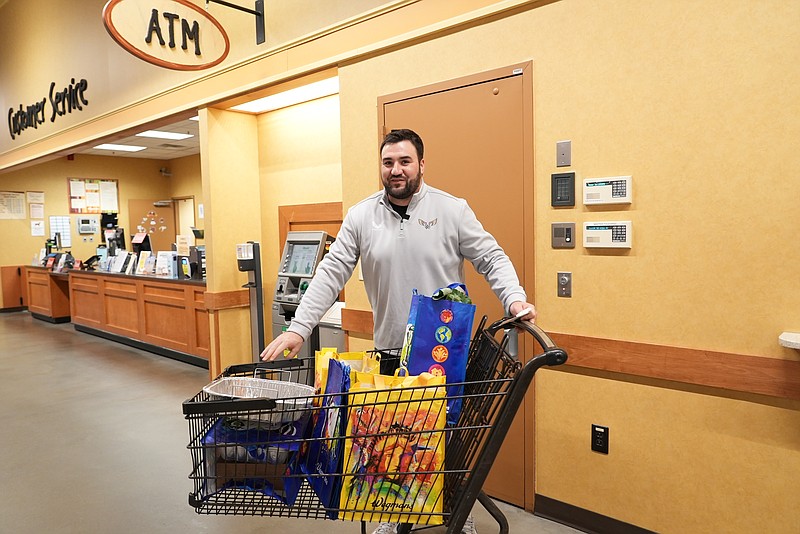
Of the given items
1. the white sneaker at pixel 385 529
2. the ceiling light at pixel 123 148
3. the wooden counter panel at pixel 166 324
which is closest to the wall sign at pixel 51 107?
the ceiling light at pixel 123 148

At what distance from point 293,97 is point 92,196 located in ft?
28.1

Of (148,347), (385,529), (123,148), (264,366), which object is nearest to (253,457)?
(264,366)

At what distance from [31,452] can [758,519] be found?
14.5 feet

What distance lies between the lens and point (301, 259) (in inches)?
195

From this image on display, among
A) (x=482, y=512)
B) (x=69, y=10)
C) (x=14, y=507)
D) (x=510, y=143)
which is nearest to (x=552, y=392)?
(x=482, y=512)

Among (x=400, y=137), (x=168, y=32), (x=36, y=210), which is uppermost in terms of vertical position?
(x=168, y=32)

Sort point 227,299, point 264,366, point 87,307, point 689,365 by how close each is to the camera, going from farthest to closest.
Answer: point 87,307
point 227,299
point 689,365
point 264,366

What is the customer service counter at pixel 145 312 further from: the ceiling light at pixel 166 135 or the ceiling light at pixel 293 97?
the ceiling light at pixel 166 135

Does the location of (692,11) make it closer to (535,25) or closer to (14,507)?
(535,25)

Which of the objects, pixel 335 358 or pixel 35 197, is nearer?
pixel 335 358

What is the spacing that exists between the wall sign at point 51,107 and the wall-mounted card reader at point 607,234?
7.09 m

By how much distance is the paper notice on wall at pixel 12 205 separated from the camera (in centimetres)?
1076

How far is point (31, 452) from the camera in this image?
13.1 feet

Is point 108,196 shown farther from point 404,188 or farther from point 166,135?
point 404,188
